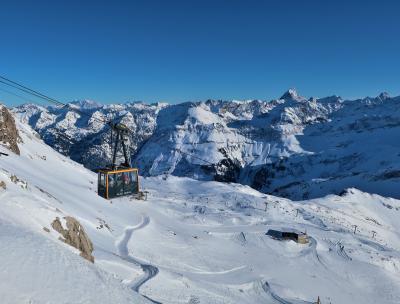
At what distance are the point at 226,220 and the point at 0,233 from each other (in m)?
52.4

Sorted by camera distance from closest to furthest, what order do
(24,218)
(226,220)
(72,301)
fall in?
(72,301) < (24,218) < (226,220)

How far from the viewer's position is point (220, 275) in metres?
33.1

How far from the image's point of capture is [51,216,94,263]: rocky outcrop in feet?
69.6

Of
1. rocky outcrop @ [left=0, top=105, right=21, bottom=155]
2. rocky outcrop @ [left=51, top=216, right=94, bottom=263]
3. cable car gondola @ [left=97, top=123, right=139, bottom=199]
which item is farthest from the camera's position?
rocky outcrop @ [left=0, top=105, right=21, bottom=155]

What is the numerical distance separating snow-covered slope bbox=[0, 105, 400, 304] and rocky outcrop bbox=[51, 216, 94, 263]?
54 cm

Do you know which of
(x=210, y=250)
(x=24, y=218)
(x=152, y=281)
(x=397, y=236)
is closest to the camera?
(x=24, y=218)

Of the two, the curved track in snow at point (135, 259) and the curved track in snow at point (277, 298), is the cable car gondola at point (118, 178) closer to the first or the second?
the curved track in snow at point (135, 259)

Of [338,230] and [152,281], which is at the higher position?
[152,281]

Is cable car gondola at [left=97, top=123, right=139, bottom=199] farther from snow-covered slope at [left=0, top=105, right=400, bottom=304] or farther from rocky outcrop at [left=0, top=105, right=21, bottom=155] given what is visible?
rocky outcrop at [left=0, top=105, right=21, bottom=155]

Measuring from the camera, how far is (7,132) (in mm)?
67188

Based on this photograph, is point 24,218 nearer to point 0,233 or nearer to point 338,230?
point 0,233

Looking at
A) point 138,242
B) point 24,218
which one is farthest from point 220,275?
point 24,218

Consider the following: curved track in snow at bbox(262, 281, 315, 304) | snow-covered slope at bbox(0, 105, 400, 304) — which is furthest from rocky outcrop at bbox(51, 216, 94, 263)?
curved track in snow at bbox(262, 281, 315, 304)

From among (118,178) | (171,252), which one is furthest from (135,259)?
(171,252)
